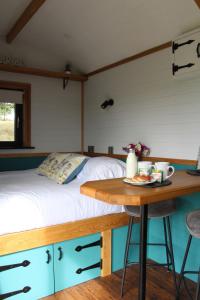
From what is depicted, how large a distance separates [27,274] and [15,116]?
7.04 feet

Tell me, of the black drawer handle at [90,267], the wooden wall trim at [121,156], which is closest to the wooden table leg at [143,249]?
the black drawer handle at [90,267]

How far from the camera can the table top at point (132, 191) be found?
3.81 feet

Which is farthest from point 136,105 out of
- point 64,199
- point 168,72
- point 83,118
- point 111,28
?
point 64,199

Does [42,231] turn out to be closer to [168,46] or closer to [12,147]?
[12,147]

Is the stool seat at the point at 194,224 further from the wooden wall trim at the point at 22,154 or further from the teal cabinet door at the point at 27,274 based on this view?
the wooden wall trim at the point at 22,154

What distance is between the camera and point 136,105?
2896mm

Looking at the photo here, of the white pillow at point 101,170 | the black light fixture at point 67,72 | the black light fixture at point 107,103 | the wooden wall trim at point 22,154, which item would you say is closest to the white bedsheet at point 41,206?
the white pillow at point 101,170

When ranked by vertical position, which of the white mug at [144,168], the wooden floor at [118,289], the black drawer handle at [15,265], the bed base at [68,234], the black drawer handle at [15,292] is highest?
the white mug at [144,168]

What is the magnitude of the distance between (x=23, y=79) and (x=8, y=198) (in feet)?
6.70

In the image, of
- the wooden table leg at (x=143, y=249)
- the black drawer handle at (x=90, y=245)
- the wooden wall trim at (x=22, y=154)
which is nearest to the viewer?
the wooden table leg at (x=143, y=249)

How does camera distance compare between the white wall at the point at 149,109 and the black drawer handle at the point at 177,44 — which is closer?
the black drawer handle at the point at 177,44

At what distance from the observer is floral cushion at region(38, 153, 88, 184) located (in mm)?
2408

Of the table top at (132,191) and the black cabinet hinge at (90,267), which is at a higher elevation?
the table top at (132,191)

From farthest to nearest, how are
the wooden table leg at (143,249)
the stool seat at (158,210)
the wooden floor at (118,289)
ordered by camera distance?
the wooden floor at (118,289), the stool seat at (158,210), the wooden table leg at (143,249)
